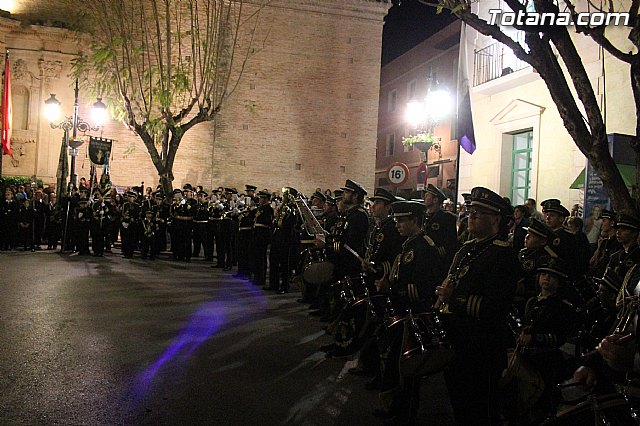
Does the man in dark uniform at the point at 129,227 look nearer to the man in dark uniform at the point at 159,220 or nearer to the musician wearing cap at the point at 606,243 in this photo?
the man in dark uniform at the point at 159,220

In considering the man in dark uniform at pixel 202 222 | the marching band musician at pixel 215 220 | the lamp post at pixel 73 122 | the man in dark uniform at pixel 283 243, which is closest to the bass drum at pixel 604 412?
the man in dark uniform at pixel 283 243

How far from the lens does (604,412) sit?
3287 millimetres

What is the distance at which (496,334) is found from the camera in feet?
15.0

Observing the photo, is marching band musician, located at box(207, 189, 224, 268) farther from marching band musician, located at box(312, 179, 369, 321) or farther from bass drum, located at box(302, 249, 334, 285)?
bass drum, located at box(302, 249, 334, 285)

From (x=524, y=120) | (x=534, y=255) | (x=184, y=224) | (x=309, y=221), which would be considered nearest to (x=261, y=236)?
(x=309, y=221)

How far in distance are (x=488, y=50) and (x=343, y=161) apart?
12.6 meters

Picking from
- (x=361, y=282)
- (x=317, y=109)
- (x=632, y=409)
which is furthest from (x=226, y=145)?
(x=632, y=409)

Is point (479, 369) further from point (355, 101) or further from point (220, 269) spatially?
point (355, 101)

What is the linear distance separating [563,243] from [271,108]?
78.8ft

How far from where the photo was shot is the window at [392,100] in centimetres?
4354

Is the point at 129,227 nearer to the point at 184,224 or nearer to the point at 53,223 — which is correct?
the point at 184,224

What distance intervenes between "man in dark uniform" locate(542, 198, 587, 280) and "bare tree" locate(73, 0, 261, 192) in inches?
658

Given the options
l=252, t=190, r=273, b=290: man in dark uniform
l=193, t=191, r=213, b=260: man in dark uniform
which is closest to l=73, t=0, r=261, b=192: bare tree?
l=193, t=191, r=213, b=260: man in dark uniform

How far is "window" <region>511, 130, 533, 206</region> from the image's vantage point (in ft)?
62.1
